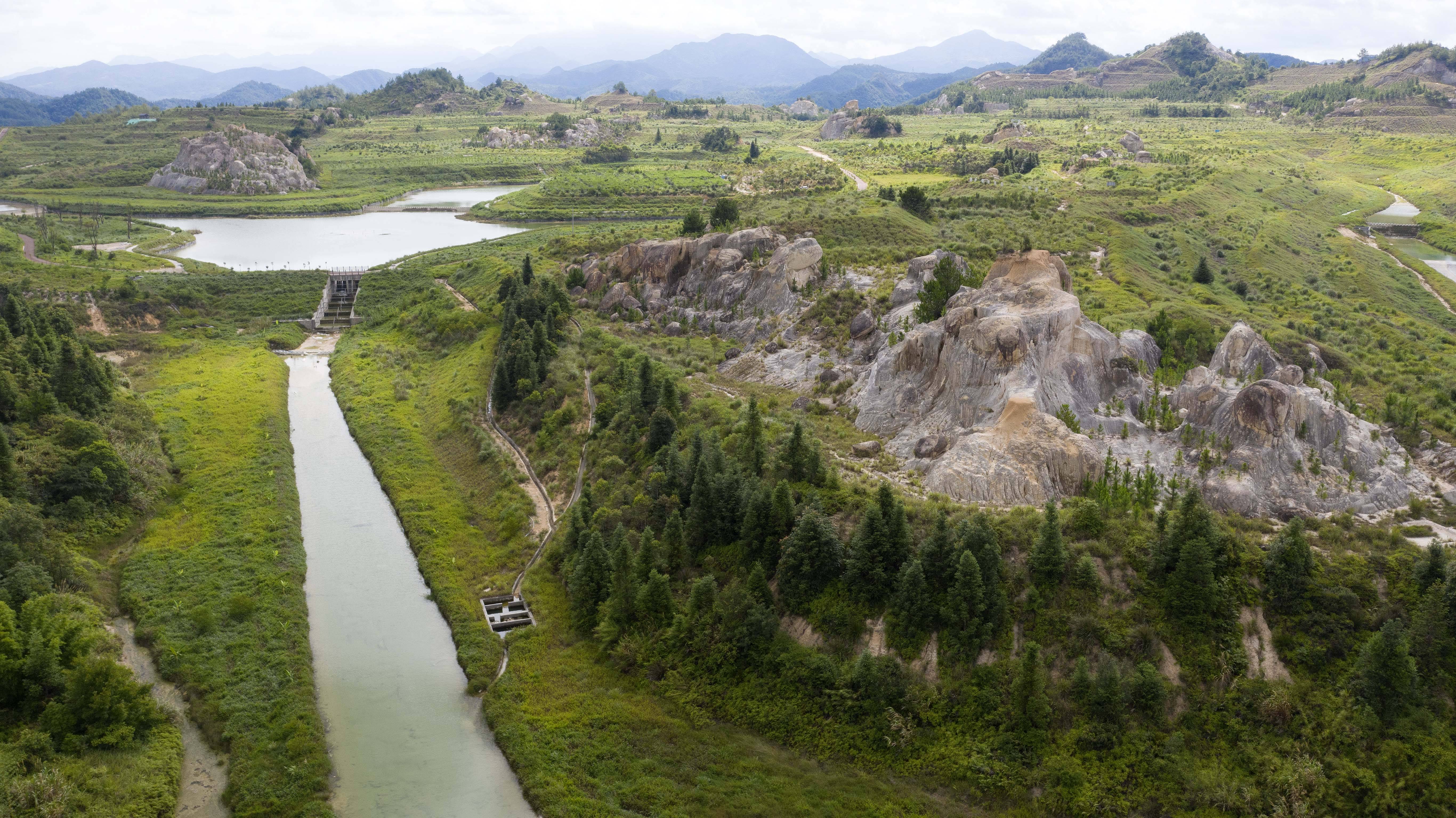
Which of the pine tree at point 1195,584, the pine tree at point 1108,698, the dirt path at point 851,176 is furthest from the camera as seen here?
the dirt path at point 851,176

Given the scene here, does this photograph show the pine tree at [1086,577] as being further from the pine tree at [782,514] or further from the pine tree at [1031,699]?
the pine tree at [782,514]

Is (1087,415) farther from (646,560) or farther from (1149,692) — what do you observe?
(646,560)

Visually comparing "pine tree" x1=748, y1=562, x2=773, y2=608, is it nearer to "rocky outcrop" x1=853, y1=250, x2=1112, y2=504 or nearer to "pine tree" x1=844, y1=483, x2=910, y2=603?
"pine tree" x1=844, y1=483, x2=910, y2=603

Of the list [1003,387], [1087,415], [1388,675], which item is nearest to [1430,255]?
[1087,415]

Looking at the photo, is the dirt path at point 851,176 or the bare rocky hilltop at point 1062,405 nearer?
the bare rocky hilltop at point 1062,405

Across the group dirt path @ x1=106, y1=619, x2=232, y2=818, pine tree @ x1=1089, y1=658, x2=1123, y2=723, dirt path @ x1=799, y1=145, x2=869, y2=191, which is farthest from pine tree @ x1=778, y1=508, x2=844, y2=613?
dirt path @ x1=799, y1=145, x2=869, y2=191

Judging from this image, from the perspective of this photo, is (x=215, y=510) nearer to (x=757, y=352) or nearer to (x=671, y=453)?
(x=671, y=453)

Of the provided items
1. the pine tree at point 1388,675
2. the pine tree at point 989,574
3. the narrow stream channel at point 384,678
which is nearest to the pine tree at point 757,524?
the pine tree at point 989,574
